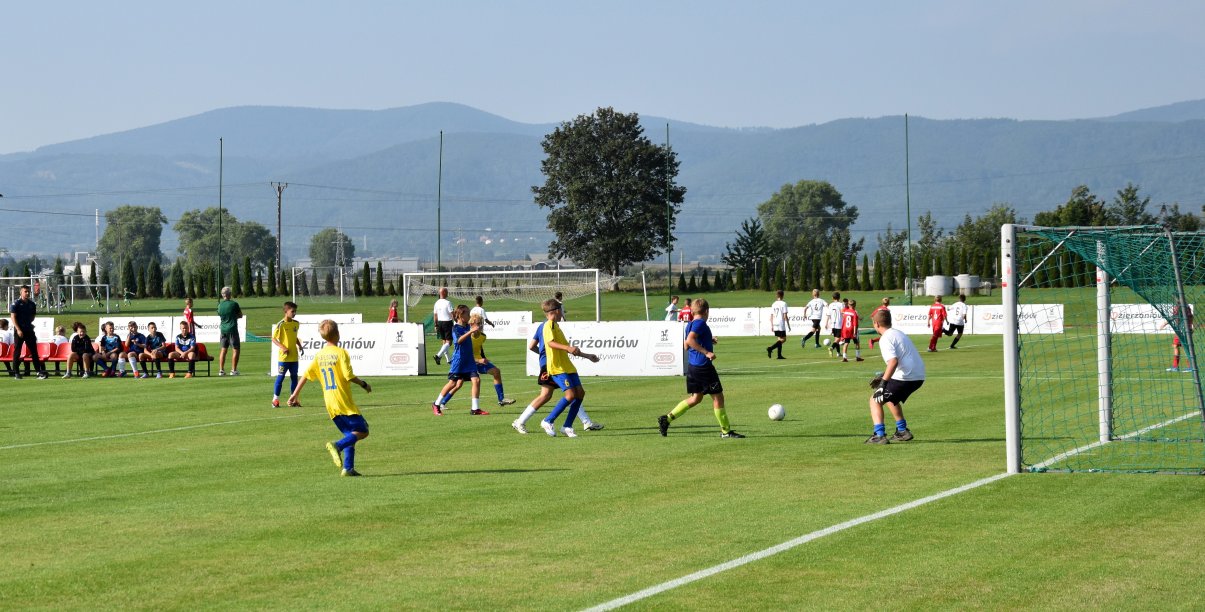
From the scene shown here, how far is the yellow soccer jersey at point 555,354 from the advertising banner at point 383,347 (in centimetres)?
1395

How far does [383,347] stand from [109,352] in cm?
668

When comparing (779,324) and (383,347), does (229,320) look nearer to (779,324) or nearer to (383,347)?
(383,347)

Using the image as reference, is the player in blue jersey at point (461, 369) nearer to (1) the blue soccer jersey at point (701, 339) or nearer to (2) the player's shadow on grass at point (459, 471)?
(1) the blue soccer jersey at point (701, 339)

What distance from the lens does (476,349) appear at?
22.5 metres

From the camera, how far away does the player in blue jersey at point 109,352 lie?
32.7m

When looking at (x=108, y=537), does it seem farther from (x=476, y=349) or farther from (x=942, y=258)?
(x=942, y=258)

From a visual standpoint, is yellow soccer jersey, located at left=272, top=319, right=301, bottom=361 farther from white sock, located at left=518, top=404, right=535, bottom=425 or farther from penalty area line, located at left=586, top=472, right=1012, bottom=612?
penalty area line, located at left=586, top=472, right=1012, bottom=612

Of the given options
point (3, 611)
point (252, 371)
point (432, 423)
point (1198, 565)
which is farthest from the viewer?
point (252, 371)

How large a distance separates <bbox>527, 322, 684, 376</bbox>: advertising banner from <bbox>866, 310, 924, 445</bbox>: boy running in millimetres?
13547

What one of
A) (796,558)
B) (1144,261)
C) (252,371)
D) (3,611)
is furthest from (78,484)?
(252,371)

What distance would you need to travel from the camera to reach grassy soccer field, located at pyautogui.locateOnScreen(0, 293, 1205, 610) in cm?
870

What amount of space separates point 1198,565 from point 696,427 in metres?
9.92

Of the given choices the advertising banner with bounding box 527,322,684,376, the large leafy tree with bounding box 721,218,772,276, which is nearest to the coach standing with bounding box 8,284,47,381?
the advertising banner with bounding box 527,322,684,376

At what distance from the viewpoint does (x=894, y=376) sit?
16172mm
